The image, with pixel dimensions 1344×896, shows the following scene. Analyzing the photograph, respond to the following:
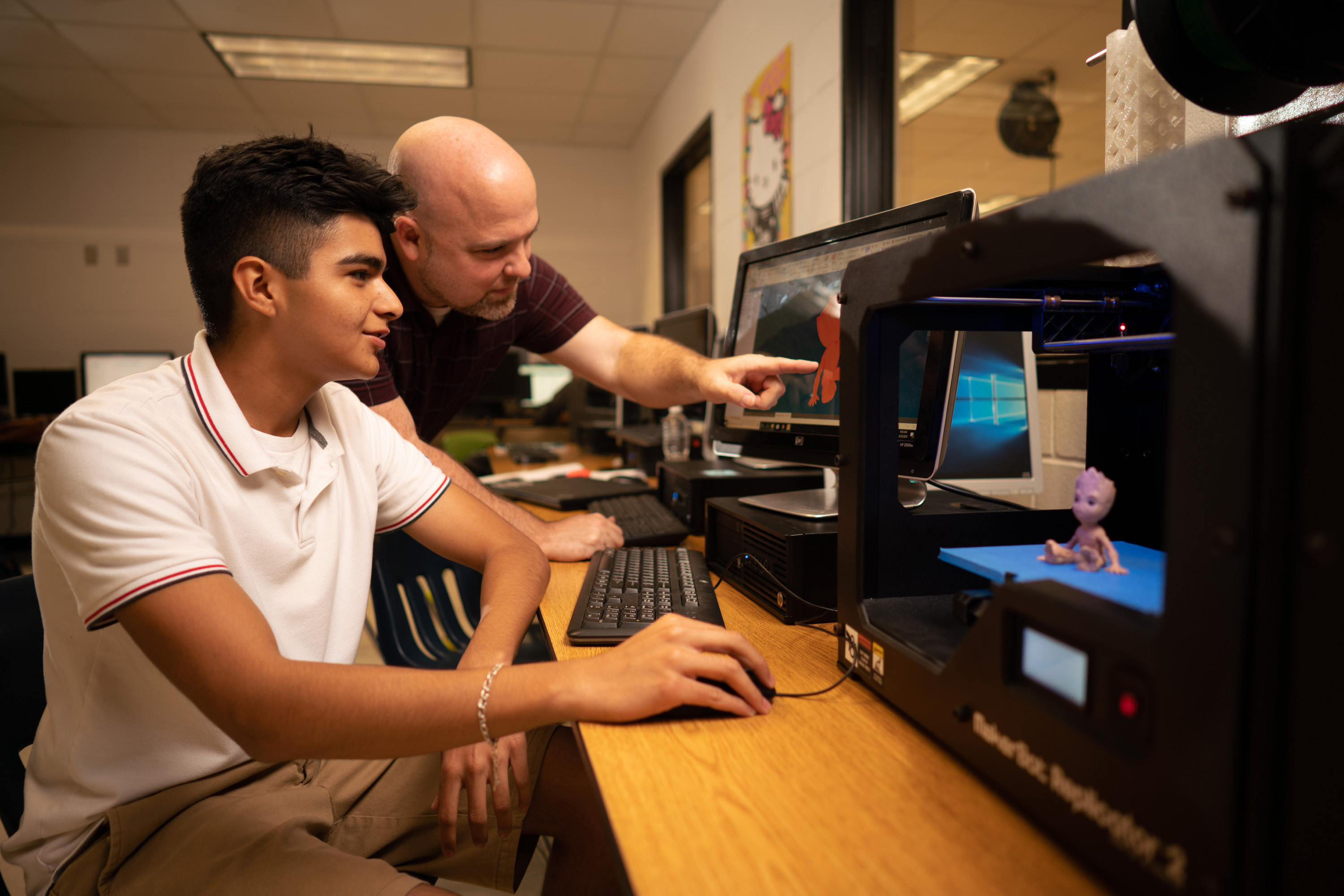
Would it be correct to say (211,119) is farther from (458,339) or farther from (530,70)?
(458,339)

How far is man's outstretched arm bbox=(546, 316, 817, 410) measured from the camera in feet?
3.58

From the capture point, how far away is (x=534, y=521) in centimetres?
130

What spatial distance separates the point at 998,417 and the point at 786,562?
0.41 m

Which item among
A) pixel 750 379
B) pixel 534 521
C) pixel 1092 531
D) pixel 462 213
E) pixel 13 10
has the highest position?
pixel 13 10

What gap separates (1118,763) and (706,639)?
33cm

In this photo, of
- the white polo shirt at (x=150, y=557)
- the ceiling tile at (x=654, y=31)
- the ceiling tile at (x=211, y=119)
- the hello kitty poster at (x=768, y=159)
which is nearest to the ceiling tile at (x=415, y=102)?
the ceiling tile at (x=211, y=119)

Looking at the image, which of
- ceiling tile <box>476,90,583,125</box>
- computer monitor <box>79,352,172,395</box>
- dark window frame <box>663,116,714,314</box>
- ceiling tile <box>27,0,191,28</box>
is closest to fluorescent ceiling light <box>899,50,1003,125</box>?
dark window frame <box>663,116,714,314</box>

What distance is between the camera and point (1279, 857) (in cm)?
32

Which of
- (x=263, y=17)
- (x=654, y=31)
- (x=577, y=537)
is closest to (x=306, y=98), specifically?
(x=263, y=17)

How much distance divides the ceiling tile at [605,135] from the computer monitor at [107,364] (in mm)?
2948

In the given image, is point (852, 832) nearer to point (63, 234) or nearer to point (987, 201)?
point (987, 201)

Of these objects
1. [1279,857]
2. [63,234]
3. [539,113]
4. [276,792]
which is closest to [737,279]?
[276,792]

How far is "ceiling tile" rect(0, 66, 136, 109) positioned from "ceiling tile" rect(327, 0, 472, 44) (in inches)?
64.0

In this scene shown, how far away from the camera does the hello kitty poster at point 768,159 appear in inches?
97.0
